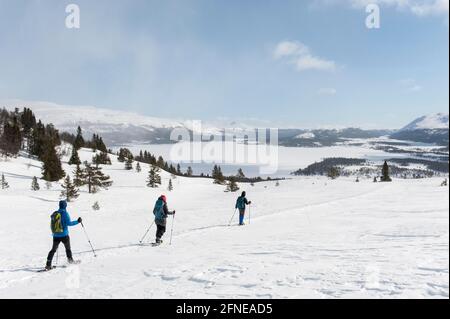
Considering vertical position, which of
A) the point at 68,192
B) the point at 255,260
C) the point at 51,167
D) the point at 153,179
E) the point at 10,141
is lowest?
the point at 68,192

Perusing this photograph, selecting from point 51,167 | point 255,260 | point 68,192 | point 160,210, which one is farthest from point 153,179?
point 255,260

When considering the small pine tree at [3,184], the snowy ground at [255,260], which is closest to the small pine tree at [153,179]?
the small pine tree at [3,184]

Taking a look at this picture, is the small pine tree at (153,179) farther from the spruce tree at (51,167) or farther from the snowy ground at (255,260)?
the snowy ground at (255,260)

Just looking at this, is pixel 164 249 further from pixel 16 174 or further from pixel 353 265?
pixel 16 174

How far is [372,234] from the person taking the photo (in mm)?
13844

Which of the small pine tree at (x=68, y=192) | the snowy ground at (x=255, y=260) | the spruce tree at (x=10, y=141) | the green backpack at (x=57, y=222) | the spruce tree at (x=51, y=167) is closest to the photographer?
the snowy ground at (x=255, y=260)

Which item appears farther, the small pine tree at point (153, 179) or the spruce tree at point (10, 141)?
the spruce tree at point (10, 141)

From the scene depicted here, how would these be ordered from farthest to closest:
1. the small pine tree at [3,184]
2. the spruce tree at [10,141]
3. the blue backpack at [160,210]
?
the spruce tree at [10,141]
the small pine tree at [3,184]
the blue backpack at [160,210]

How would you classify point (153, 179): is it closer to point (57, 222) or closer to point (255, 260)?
point (57, 222)

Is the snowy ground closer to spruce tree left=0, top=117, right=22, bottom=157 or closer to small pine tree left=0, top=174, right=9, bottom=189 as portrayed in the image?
small pine tree left=0, top=174, right=9, bottom=189
